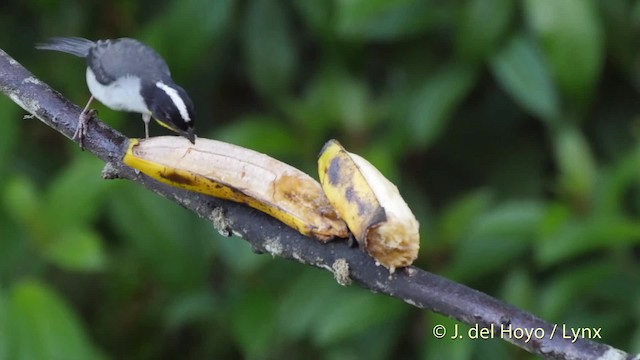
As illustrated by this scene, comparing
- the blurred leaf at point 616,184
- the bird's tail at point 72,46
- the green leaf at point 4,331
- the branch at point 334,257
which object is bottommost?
the branch at point 334,257

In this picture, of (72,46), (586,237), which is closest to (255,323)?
(586,237)

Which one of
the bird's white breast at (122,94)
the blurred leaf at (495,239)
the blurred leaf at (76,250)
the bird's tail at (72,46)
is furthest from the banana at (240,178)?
the blurred leaf at (495,239)

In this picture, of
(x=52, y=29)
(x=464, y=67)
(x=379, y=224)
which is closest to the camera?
(x=379, y=224)

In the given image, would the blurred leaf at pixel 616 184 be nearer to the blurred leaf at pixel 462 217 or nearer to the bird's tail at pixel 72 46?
the blurred leaf at pixel 462 217

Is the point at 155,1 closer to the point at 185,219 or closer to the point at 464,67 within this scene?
the point at 185,219

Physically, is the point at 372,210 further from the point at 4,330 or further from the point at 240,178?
the point at 4,330

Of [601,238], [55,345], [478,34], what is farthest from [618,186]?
[55,345]
